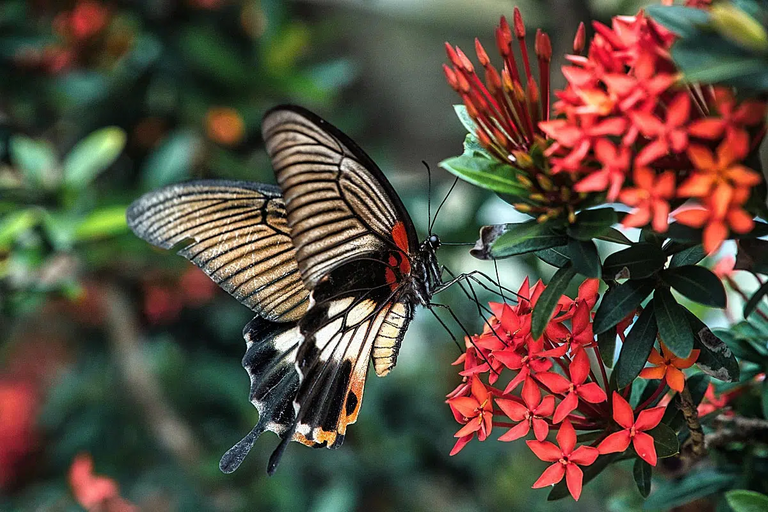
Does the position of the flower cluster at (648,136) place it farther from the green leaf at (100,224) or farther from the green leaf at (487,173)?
the green leaf at (100,224)

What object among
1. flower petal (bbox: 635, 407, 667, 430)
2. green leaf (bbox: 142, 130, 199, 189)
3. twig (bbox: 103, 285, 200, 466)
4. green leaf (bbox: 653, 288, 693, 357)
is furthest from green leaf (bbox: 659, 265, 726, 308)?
twig (bbox: 103, 285, 200, 466)

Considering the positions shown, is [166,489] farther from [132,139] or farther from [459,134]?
[459,134]

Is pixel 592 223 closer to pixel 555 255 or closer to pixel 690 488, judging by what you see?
pixel 555 255

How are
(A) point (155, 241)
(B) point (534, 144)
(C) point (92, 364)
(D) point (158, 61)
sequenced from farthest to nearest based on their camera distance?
(C) point (92, 364), (D) point (158, 61), (A) point (155, 241), (B) point (534, 144)

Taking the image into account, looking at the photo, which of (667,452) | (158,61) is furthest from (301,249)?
(158,61)

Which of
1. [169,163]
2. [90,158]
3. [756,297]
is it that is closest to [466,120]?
[756,297]

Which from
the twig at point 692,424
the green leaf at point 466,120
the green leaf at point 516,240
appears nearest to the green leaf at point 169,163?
the green leaf at point 466,120
